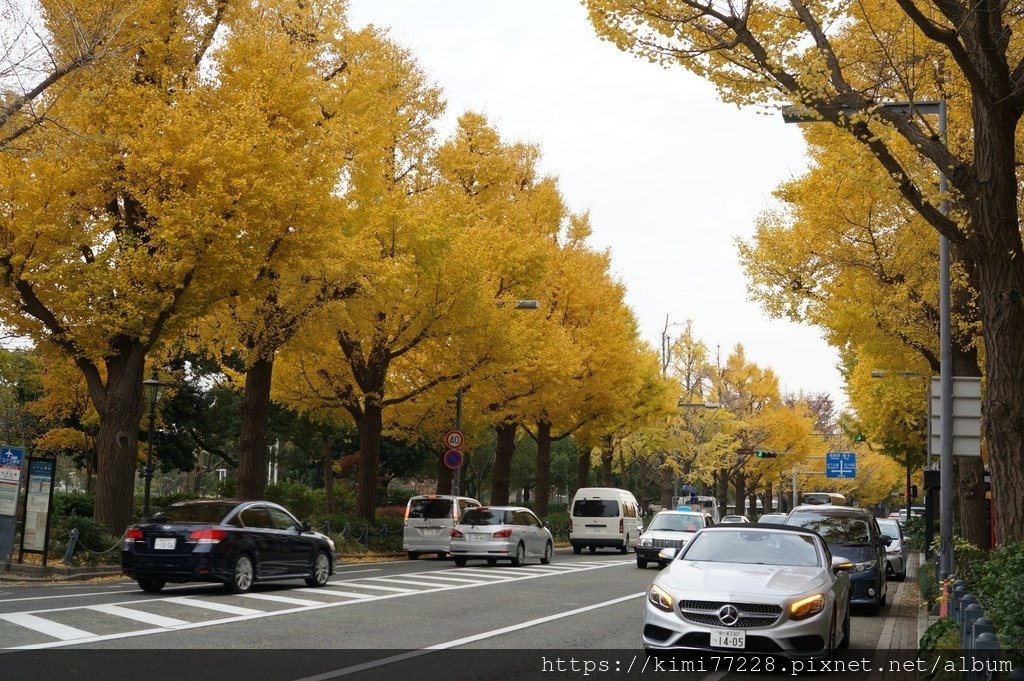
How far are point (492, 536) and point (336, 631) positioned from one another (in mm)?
14385

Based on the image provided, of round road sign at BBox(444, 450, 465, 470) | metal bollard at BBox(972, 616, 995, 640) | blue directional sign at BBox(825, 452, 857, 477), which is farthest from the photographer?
blue directional sign at BBox(825, 452, 857, 477)

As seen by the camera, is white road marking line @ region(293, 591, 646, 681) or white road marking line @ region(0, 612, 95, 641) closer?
white road marking line @ region(293, 591, 646, 681)

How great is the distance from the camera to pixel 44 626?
11750 mm

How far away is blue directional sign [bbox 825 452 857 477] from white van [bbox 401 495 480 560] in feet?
147

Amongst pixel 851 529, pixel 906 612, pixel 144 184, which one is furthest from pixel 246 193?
pixel 906 612

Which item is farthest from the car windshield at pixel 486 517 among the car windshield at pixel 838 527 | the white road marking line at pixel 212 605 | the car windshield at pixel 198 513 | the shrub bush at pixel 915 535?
the shrub bush at pixel 915 535

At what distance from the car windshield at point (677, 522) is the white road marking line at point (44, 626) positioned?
1959 cm

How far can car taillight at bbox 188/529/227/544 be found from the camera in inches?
629

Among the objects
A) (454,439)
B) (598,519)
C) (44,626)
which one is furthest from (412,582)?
(598,519)

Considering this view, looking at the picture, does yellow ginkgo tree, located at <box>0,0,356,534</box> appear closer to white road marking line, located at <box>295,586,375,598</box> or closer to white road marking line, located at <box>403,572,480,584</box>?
white road marking line, located at <box>295,586,375,598</box>

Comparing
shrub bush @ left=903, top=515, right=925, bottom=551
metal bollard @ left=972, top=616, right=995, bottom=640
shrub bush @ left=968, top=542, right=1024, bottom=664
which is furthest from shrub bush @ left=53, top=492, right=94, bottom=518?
shrub bush @ left=903, top=515, right=925, bottom=551

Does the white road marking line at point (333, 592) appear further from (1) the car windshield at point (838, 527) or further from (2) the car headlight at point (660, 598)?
A: (2) the car headlight at point (660, 598)

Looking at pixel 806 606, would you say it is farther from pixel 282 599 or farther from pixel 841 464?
pixel 841 464

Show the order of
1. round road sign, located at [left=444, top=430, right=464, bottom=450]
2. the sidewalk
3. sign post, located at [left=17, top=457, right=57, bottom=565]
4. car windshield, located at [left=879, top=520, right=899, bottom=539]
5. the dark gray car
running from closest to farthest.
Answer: the sidewalk, the dark gray car, sign post, located at [left=17, top=457, right=57, bottom=565], car windshield, located at [left=879, top=520, right=899, bottom=539], round road sign, located at [left=444, top=430, right=464, bottom=450]
